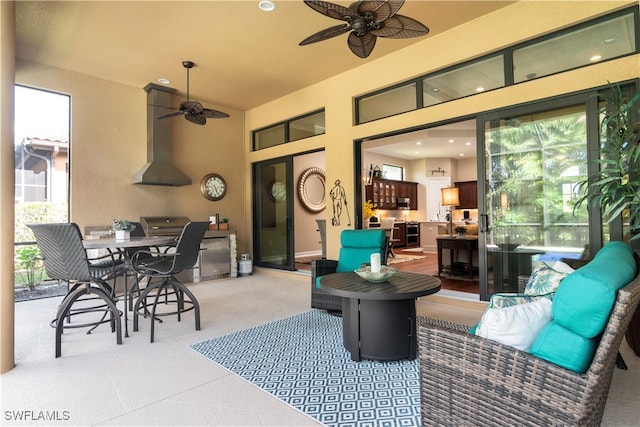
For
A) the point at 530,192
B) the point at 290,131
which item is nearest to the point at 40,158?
the point at 290,131

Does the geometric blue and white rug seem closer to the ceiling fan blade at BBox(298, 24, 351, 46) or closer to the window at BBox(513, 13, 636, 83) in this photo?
the ceiling fan blade at BBox(298, 24, 351, 46)

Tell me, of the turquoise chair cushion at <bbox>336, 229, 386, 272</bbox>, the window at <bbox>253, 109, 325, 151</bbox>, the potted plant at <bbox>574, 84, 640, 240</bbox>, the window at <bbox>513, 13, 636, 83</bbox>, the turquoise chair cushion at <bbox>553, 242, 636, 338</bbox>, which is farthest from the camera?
the window at <bbox>253, 109, 325, 151</bbox>

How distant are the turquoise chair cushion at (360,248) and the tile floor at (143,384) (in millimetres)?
1005

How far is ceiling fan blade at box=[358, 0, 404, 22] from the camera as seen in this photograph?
2.35 metres

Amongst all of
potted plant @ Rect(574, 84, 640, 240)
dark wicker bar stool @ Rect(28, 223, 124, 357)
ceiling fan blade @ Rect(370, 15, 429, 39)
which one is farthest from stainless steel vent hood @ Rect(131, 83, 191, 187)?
potted plant @ Rect(574, 84, 640, 240)

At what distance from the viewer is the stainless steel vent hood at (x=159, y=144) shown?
5.71 m

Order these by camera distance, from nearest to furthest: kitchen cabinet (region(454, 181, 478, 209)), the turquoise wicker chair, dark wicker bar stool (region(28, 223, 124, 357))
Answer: dark wicker bar stool (region(28, 223, 124, 357)) → the turquoise wicker chair → kitchen cabinet (region(454, 181, 478, 209))

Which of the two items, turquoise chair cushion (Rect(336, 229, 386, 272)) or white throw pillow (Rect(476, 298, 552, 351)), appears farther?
turquoise chair cushion (Rect(336, 229, 386, 272))

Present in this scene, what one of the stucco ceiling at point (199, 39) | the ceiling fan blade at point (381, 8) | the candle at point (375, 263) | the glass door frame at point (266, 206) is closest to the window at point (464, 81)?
the stucco ceiling at point (199, 39)

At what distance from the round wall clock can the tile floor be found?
3312 mm

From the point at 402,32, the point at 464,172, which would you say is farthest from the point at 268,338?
the point at 464,172

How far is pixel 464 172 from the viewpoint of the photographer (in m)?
11.7

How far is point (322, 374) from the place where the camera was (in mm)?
2432

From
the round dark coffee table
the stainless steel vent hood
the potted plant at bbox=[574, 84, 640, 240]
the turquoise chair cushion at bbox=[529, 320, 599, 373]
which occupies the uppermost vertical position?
the stainless steel vent hood
